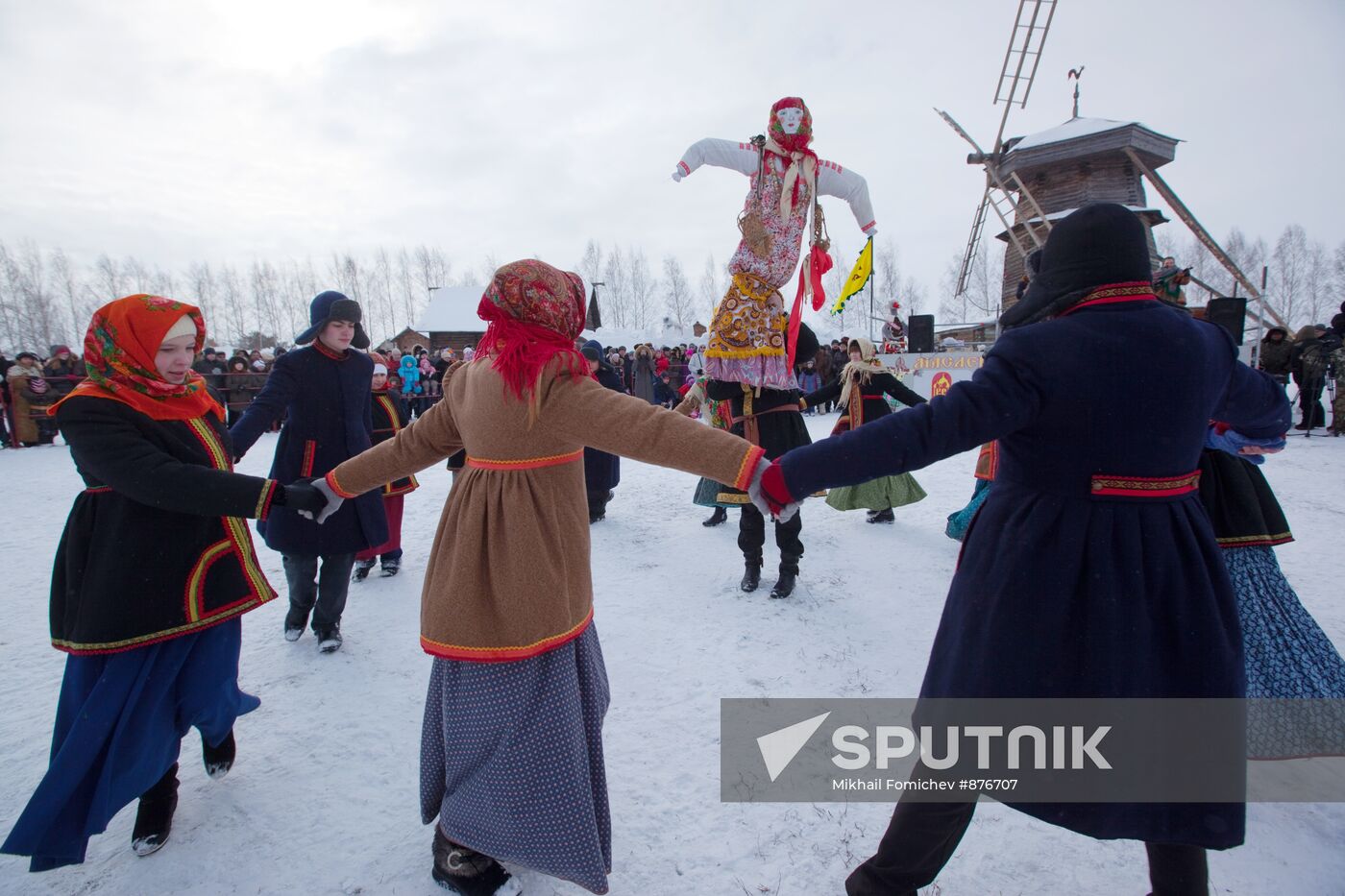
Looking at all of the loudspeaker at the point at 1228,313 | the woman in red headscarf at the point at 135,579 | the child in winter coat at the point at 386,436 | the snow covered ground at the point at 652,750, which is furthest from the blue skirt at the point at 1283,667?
the child in winter coat at the point at 386,436

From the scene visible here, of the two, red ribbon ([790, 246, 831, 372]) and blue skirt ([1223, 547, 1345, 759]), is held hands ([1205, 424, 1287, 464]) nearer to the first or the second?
blue skirt ([1223, 547, 1345, 759])

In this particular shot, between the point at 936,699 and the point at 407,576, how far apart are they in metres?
4.28

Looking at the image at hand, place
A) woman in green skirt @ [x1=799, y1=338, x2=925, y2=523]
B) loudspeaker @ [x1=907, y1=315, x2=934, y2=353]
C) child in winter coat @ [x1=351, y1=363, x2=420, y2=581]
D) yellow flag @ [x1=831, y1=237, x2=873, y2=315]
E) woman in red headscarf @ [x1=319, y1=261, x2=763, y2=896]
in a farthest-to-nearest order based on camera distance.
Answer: loudspeaker @ [x1=907, y1=315, x2=934, y2=353] < woman in green skirt @ [x1=799, y1=338, x2=925, y2=523] < child in winter coat @ [x1=351, y1=363, x2=420, y2=581] < yellow flag @ [x1=831, y1=237, x2=873, y2=315] < woman in red headscarf @ [x1=319, y1=261, x2=763, y2=896]

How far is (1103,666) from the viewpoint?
1.50 metres

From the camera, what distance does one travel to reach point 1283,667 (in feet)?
7.46

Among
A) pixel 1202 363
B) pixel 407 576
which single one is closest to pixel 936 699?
pixel 1202 363

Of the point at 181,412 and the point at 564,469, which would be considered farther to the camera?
the point at 181,412

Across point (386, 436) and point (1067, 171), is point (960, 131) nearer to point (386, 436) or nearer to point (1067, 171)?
point (1067, 171)

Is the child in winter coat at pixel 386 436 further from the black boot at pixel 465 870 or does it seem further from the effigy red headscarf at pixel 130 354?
the black boot at pixel 465 870

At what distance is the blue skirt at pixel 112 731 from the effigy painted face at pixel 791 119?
389cm

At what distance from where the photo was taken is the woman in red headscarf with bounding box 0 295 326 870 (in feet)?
6.61

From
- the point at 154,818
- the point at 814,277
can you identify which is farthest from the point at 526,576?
the point at 814,277

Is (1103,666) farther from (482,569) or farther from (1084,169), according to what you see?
(1084,169)

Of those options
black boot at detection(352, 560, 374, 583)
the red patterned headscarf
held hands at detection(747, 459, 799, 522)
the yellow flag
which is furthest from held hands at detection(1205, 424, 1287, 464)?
black boot at detection(352, 560, 374, 583)
